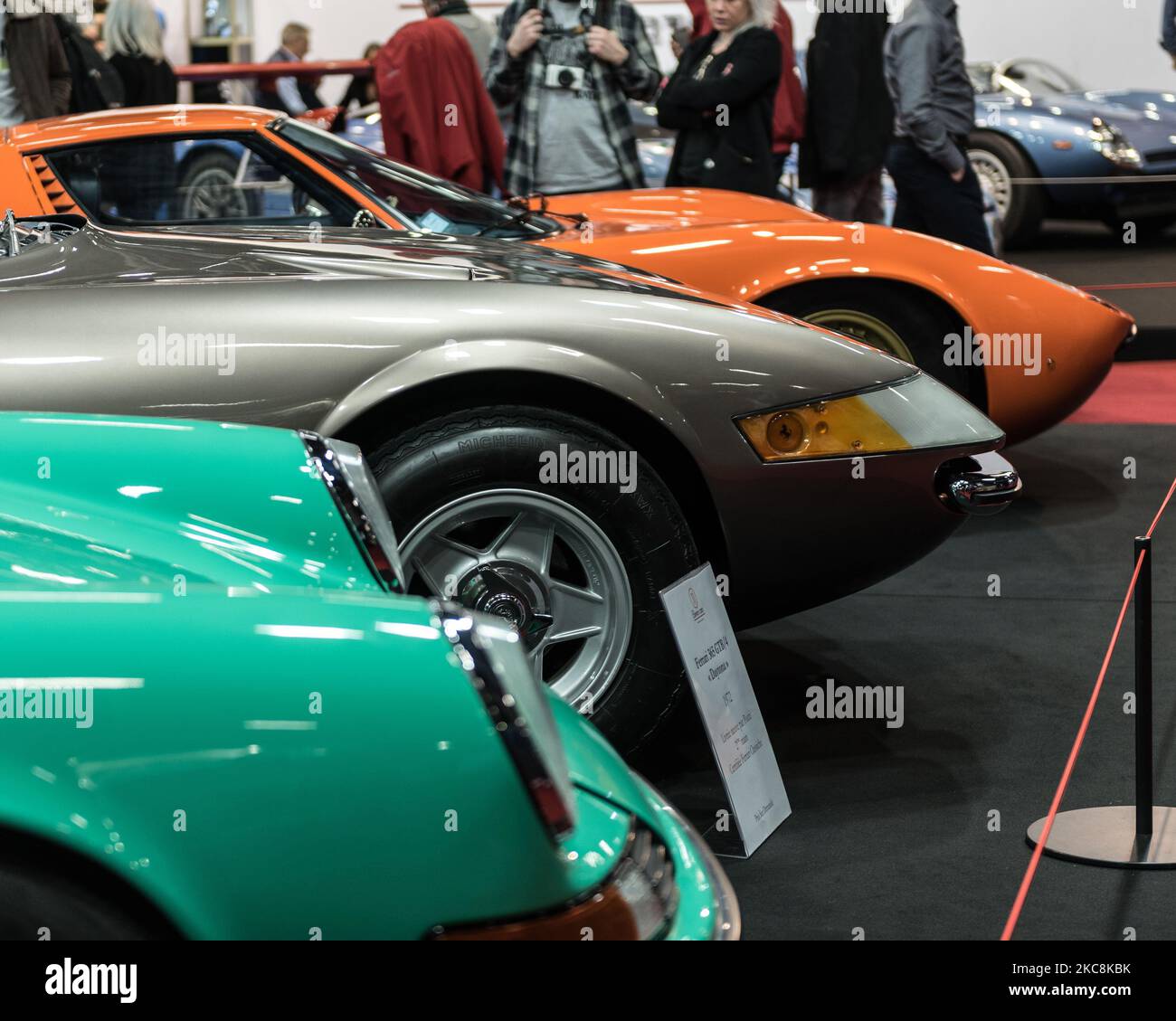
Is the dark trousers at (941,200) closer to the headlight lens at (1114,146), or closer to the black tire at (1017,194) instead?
the headlight lens at (1114,146)

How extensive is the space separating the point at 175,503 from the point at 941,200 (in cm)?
555

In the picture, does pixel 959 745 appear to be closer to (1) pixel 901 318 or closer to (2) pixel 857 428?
(2) pixel 857 428

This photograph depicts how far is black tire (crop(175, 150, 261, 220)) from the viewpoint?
5832 millimetres

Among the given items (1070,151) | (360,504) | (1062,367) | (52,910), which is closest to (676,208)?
(1062,367)

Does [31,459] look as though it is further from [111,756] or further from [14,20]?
[14,20]

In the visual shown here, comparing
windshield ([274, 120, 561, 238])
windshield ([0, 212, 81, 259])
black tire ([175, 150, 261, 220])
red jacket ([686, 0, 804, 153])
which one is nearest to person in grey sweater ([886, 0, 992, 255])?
red jacket ([686, 0, 804, 153])

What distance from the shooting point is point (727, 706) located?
3.14 metres

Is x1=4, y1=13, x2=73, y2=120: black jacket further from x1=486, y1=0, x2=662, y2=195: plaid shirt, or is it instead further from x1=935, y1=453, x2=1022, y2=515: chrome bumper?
x1=935, y1=453, x2=1022, y2=515: chrome bumper

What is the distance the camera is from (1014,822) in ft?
10.3

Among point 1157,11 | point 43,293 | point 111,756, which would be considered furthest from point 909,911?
point 1157,11

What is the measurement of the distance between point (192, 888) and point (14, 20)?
784 centimetres

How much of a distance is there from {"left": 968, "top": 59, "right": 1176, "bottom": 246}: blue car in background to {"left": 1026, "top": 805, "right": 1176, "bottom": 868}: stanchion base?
820 centimetres

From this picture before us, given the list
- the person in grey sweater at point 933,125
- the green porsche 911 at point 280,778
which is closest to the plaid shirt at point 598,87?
the person in grey sweater at point 933,125

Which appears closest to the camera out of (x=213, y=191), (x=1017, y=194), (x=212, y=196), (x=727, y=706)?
(x=727, y=706)
